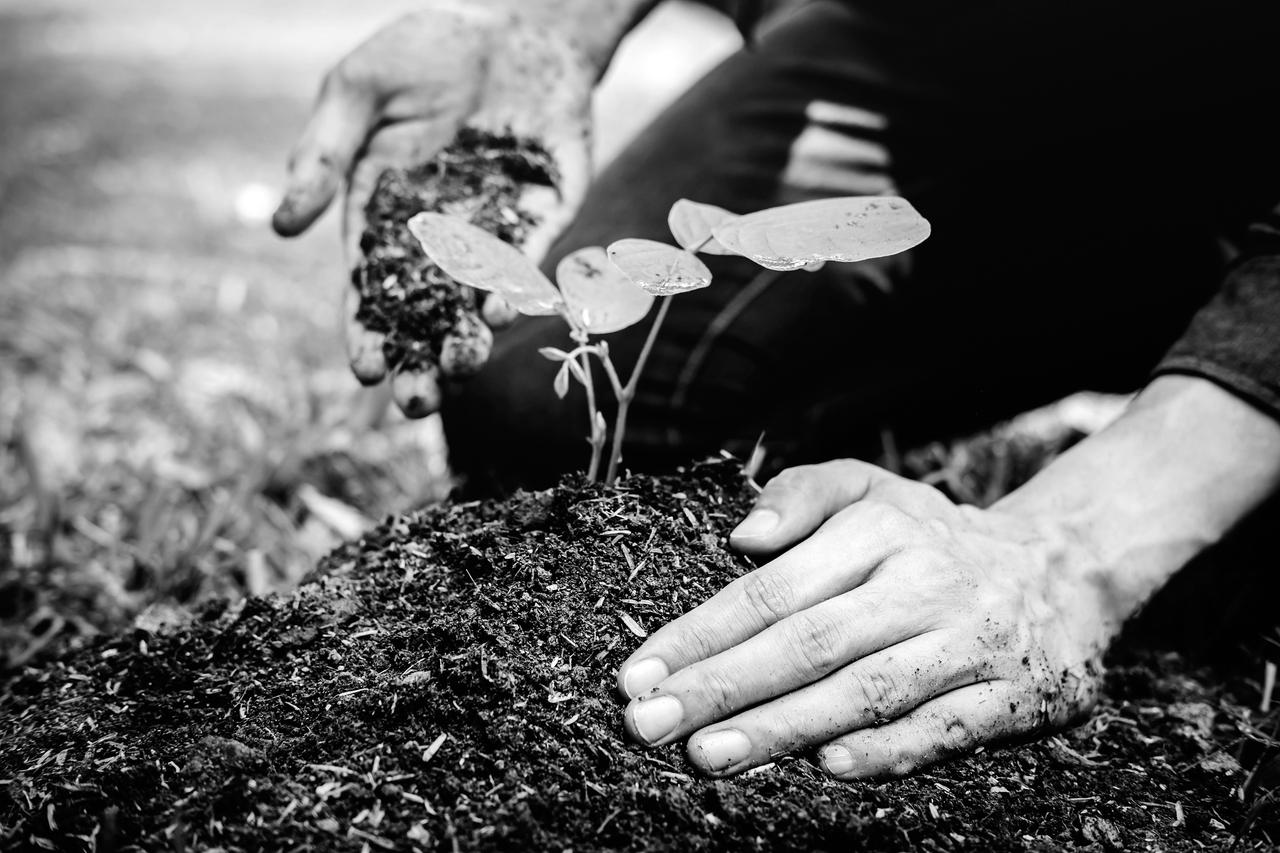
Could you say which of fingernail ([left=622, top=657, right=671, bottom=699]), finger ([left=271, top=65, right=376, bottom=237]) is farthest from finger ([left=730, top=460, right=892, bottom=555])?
finger ([left=271, top=65, right=376, bottom=237])

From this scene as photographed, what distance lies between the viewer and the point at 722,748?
0.95 m

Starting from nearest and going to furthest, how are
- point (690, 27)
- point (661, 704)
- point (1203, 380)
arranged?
point (661, 704), point (1203, 380), point (690, 27)

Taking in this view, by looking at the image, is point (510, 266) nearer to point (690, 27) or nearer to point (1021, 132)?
point (1021, 132)

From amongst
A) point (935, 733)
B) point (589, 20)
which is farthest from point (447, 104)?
point (935, 733)

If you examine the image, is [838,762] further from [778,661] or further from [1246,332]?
[1246,332]

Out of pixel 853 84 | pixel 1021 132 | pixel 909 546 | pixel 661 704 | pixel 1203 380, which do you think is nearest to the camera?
pixel 661 704

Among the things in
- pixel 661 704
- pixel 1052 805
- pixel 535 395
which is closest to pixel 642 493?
pixel 661 704

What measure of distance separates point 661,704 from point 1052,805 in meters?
0.51

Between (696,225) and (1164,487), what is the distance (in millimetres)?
830

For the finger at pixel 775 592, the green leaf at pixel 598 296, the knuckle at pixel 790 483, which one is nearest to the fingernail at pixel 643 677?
the finger at pixel 775 592

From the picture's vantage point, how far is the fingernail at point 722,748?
0.95m

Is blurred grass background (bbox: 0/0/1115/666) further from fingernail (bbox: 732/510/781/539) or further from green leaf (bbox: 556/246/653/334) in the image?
green leaf (bbox: 556/246/653/334)

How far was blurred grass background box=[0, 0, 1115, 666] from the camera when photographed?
6.15 ft

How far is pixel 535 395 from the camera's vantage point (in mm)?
1992
